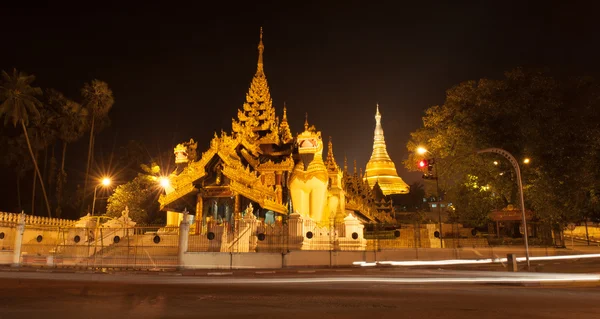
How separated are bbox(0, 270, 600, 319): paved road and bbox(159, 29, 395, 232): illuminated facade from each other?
10528 mm

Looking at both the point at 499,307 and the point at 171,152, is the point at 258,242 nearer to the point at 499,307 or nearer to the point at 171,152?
the point at 499,307

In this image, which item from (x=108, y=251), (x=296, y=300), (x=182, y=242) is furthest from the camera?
(x=108, y=251)

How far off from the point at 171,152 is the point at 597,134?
37.7 meters

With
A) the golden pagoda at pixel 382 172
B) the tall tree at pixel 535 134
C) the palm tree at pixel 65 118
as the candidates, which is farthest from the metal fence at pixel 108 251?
the golden pagoda at pixel 382 172

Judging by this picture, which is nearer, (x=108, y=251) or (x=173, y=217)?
(x=108, y=251)

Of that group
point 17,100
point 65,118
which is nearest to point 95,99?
point 65,118

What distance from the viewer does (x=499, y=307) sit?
7559 mm

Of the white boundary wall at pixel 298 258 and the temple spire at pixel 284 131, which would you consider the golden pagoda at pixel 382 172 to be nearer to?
the temple spire at pixel 284 131

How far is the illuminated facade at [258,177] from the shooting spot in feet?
83.7

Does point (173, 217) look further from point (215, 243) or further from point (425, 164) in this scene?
point (425, 164)

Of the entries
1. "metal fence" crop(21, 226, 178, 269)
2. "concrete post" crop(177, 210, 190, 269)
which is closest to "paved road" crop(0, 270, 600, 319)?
"concrete post" crop(177, 210, 190, 269)

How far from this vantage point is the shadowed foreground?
22.2 ft

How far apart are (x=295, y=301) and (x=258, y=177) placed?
63.8 ft

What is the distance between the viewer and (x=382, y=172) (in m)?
74.1
